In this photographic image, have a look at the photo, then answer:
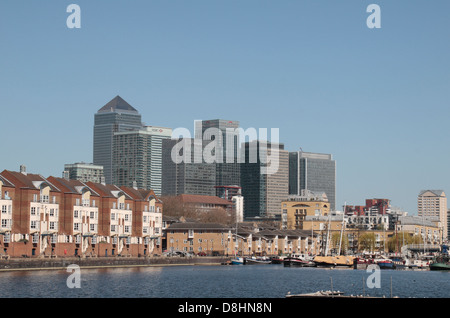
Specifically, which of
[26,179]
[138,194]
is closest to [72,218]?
[26,179]

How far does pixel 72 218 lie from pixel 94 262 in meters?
12.6

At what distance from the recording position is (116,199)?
14975 centimetres

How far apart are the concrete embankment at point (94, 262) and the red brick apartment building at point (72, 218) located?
7.25m

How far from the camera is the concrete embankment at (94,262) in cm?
11194

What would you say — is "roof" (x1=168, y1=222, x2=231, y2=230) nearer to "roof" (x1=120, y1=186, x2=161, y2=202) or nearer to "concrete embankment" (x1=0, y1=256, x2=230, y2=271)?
"concrete embankment" (x1=0, y1=256, x2=230, y2=271)

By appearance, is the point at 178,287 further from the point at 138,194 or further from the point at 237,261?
the point at 237,261

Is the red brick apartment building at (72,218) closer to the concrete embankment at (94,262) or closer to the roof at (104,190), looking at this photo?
the roof at (104,190)

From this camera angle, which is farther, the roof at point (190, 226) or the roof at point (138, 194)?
the roof at point (190, 226)

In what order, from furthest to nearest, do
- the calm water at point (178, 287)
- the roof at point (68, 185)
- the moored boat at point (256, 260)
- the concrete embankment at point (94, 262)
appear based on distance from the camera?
the moored boat at point (256, 260)
the roof at point (68, 185)
the concrete embankment at point (94, 262)
the calm water at point (178, 287)

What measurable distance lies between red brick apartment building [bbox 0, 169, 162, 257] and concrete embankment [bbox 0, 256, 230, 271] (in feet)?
23.8

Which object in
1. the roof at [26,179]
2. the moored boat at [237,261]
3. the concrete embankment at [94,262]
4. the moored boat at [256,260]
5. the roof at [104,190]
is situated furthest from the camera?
the moored boat at [256,260]

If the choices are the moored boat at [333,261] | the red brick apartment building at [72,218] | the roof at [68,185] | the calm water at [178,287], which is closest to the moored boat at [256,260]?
the moored boat at [333,261]
